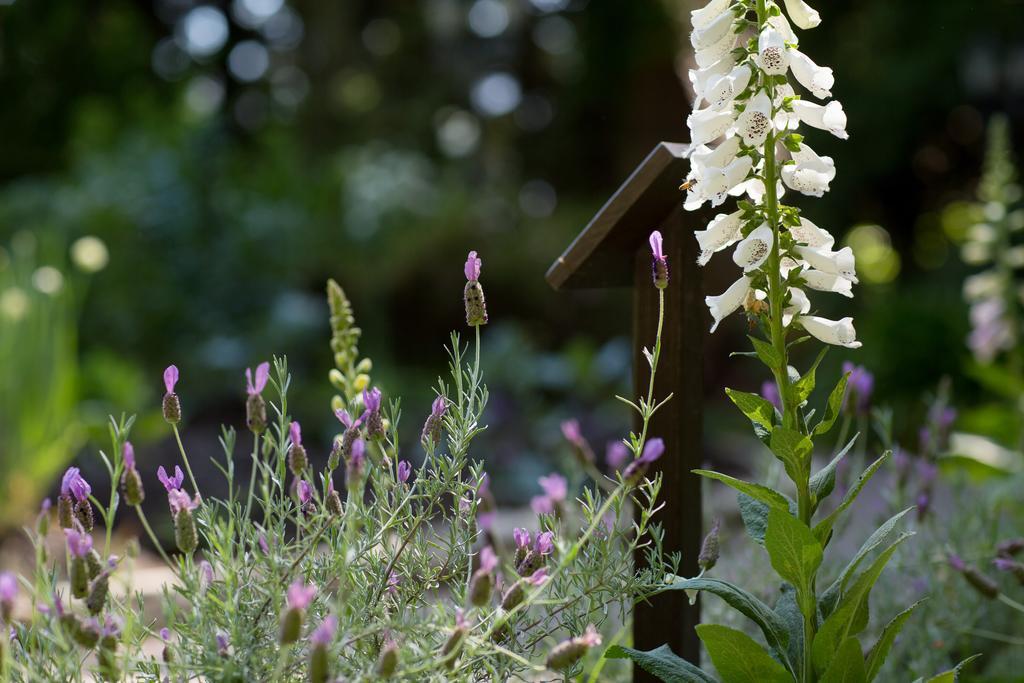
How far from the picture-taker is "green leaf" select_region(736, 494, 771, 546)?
1436mm

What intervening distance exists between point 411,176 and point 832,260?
20.9 ft

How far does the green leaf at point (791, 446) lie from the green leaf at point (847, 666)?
23cm

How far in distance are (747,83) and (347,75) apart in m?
8.66

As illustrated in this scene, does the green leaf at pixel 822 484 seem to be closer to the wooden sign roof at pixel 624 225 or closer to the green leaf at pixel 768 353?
the green leaf at pixel 768 353

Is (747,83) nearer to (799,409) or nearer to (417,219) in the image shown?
(799,409)

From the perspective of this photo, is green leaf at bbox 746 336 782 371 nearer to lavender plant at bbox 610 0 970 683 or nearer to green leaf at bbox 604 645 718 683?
lavender plant at bbox 610 0 970 683

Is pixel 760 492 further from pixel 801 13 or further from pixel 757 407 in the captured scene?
pixel 801 13

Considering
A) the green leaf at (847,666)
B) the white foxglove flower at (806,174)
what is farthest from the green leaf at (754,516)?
the white foxglove flower at (806,174)

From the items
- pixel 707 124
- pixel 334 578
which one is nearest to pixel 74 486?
pixel 334 578

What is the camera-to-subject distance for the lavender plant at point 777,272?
4.27 feet

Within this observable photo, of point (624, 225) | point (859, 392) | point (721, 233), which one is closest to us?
point (721, 233)

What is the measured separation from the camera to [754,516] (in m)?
1.46

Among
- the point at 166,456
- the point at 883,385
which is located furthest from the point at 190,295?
the point at 883,385

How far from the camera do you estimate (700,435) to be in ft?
5.83
